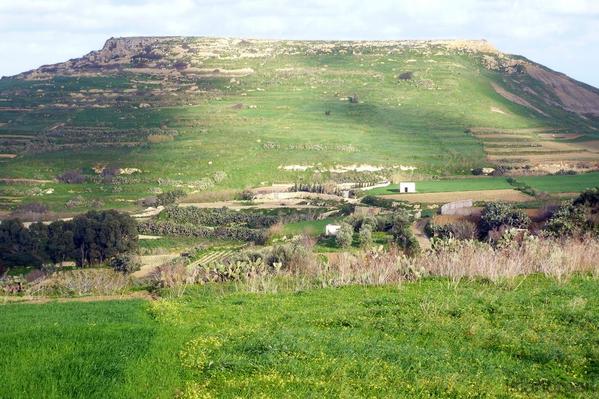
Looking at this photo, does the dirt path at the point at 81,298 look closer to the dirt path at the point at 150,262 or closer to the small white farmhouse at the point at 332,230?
the dirt path at the point at 150,262

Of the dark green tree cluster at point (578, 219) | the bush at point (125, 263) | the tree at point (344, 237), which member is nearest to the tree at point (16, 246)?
the bush at point (125, 263)

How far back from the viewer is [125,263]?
39125 millimetres

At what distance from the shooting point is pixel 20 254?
4272 centimetres

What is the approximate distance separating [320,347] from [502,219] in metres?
29.9

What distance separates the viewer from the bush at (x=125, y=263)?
126 feet

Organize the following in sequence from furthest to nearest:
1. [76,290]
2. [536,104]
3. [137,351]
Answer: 1. [536,104]
2. [76,290]
3. [137,351]

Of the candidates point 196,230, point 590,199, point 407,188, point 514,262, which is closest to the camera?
point 514,262

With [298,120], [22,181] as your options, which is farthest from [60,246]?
[298,120]

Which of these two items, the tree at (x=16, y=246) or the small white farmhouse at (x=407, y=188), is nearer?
the tree at (x=16, y=246)

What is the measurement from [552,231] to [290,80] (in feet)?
269

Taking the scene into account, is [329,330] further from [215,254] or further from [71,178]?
[71,178]

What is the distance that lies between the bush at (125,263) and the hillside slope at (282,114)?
955 inches

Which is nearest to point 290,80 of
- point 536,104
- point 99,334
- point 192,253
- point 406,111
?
point 406,111

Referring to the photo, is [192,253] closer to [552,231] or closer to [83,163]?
[552,231]
